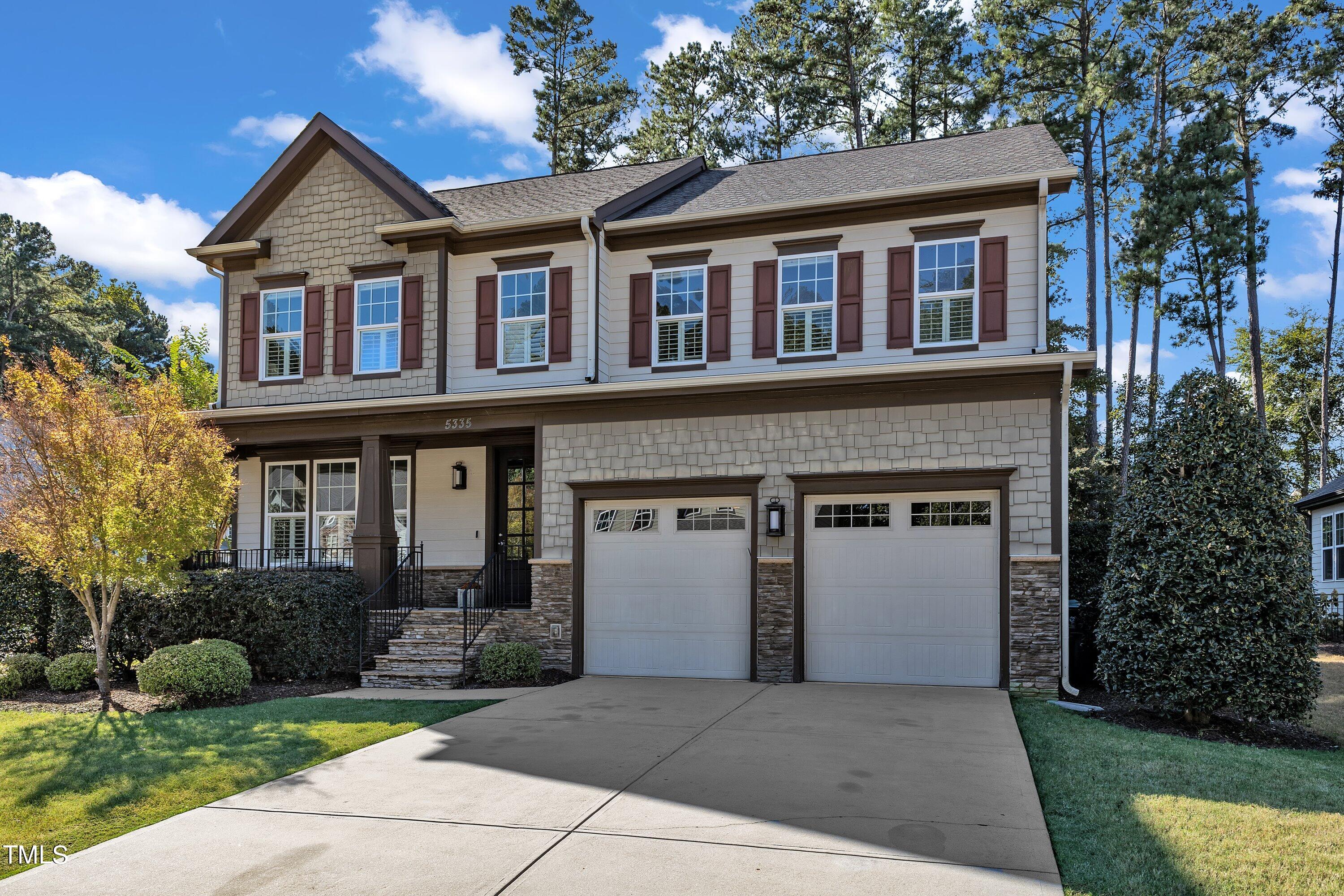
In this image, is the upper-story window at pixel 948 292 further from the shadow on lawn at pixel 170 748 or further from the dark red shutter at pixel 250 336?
the dark red shutter at pixel 250 336

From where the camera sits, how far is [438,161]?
23.4 meters

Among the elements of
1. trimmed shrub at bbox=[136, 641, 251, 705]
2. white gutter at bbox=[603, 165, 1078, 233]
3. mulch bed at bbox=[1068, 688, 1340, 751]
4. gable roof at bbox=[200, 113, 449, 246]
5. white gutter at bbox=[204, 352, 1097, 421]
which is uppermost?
gable roof at bbox=[200, 113, 449, 246]

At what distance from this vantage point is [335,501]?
15703 millimetres

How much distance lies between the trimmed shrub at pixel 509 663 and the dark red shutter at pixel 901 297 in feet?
20.9

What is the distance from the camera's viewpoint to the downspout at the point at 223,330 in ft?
51.1

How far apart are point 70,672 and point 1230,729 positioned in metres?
12.5

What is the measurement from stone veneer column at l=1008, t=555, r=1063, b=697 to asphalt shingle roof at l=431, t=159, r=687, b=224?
793 centimetres

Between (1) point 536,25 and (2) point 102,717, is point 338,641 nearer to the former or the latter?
(2) point 102,717

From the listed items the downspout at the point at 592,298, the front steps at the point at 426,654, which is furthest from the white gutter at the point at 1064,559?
the front steps at the point at 426,654

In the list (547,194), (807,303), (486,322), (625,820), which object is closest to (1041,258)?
(807,303)

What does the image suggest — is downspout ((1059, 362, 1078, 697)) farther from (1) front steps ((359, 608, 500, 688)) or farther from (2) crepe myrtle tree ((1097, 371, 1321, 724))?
(1) front steps ((359, 608, 500, 688))

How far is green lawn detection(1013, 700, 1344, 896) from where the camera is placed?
15.8 ft

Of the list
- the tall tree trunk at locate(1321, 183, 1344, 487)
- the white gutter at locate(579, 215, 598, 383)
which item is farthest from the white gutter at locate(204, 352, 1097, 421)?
the tall tree trunk at locate(1321, 183, 1344, 487)

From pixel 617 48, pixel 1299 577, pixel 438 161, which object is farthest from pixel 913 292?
pixel 617 48
